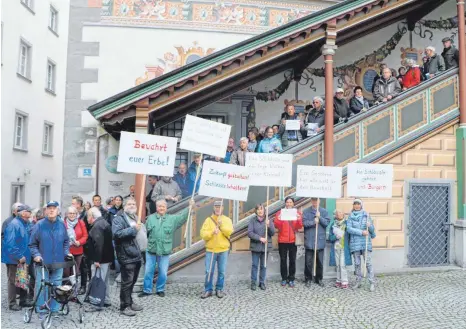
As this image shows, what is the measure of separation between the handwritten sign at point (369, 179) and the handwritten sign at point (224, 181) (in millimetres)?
2151

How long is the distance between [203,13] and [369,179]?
682cm

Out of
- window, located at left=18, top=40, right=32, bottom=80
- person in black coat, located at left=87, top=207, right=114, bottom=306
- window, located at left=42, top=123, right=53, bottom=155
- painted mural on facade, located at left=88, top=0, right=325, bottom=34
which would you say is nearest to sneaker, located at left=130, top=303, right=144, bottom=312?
Answer: person in black coat, located at left=87, top=207, right=114, bottom=306

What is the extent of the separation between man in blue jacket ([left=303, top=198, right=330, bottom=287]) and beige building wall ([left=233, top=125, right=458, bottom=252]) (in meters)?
1.17

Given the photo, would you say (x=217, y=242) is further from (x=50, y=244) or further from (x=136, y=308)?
(x=50, y=244)

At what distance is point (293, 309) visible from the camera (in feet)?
22.4

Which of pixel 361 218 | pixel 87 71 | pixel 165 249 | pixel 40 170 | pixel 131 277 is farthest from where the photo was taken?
pixel 40 170

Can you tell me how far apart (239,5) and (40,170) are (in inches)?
440

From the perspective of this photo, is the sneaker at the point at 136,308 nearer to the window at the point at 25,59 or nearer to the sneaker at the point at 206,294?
the sneaker at the point at 206,294

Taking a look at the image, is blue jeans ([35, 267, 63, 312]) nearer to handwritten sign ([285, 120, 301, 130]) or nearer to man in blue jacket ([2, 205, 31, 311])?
man in blue jacket ([2, 205, 31, 311])

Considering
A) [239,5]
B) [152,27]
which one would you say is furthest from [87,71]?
[239,5]

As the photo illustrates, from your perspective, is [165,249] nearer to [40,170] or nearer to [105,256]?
[105,256]

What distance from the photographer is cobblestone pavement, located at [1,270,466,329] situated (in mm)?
6145

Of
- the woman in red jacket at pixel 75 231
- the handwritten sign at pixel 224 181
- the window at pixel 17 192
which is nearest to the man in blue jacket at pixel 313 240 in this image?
the handwritten sign at pixel 224 181

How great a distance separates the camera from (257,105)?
12.0 meters
